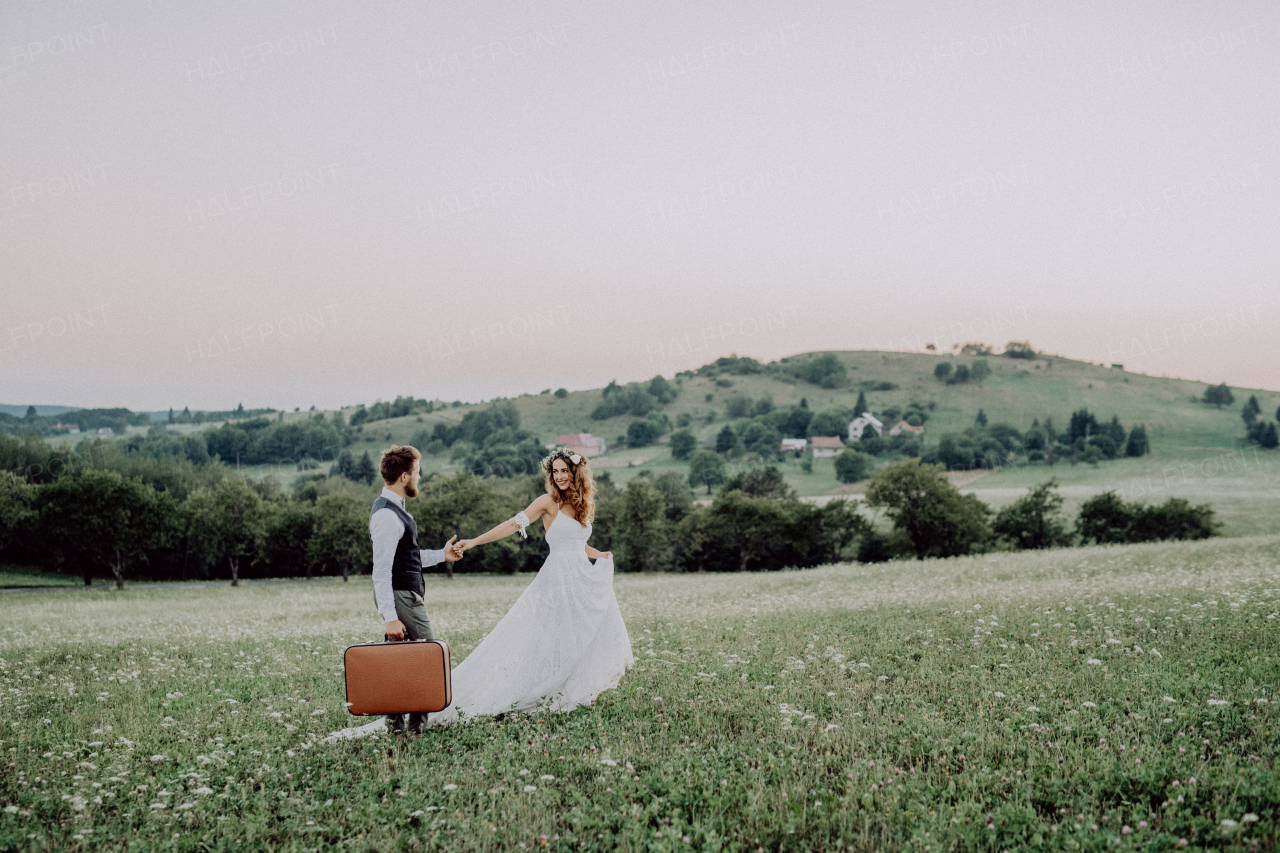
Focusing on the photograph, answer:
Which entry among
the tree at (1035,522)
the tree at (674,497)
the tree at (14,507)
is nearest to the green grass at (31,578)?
the tree at (14,507)

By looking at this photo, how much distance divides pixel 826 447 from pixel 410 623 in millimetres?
138880

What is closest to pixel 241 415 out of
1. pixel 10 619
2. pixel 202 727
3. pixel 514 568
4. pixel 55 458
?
pixel 55 458

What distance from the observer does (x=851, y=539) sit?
75.0 m

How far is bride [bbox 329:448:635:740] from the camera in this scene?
8.50 m

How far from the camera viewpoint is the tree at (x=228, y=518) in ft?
199

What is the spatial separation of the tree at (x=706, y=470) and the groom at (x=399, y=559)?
114128mm

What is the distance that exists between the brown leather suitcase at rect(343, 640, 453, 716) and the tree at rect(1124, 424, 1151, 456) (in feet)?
453

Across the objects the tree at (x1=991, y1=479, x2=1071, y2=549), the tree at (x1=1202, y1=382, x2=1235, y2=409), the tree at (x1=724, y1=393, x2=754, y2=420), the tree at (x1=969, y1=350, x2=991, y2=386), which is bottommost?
the tree at (x1=991, y1=479, x2=1071, y2=549)

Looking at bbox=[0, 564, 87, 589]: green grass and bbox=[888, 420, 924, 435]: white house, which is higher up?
bbox=[888, 420, 924, 435]: white house

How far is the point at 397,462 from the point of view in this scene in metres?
7.99

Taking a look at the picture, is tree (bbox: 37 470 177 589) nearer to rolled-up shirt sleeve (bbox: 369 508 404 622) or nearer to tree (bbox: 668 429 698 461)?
rolled-up shirt sleeve (bbox: 369 508 404 622)

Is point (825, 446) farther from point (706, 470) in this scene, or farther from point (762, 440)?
point (706, 470)

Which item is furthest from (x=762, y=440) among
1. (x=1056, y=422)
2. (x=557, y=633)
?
(x=557, y=633)

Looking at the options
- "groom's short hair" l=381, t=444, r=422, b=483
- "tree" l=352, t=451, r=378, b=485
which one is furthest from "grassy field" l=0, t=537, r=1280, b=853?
"tree" l=352, t=451, r=378, b=485
